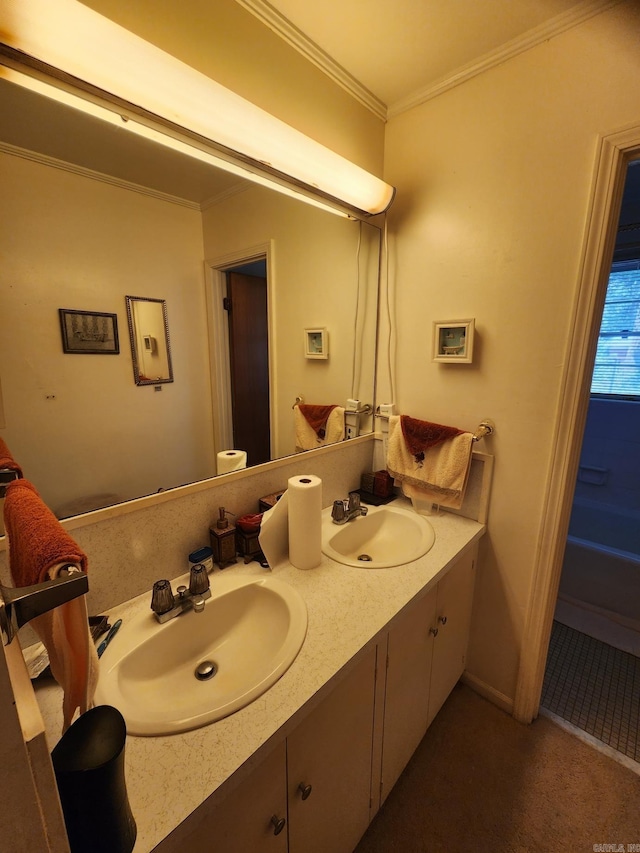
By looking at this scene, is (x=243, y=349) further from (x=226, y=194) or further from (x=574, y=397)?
(x=574, y=397)

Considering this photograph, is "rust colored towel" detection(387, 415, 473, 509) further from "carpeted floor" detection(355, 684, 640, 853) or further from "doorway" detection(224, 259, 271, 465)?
"carpeted floor" detection(355, 684, 640, 853)

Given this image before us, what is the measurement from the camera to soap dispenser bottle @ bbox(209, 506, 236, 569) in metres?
1.05

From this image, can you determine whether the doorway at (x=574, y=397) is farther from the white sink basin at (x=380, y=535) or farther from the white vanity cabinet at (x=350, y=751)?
the white sink basin at (x=380, y=535)

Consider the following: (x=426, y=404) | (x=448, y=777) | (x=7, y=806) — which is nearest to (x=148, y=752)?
(x=7, y=806)

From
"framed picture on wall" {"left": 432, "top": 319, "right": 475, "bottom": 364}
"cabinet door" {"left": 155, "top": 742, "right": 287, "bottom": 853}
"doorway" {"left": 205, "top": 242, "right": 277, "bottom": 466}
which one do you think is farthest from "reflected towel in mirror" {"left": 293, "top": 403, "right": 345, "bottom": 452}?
"cabinet door" {"left": 155, "top": 742, "right": 287, "bottom": 853}

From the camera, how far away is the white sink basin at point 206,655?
25.7 inches

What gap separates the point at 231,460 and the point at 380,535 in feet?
2.30

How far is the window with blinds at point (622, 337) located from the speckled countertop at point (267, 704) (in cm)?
213

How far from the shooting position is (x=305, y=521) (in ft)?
3.41

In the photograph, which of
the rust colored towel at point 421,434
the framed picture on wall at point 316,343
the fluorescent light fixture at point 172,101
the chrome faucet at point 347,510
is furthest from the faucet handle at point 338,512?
the fluorescent light fixture at point 172,101

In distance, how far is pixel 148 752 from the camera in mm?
586

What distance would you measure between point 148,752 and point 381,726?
690 millimetres

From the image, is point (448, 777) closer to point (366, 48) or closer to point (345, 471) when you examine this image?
point (345, 471)

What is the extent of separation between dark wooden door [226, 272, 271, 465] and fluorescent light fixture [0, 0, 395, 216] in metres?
0.33
